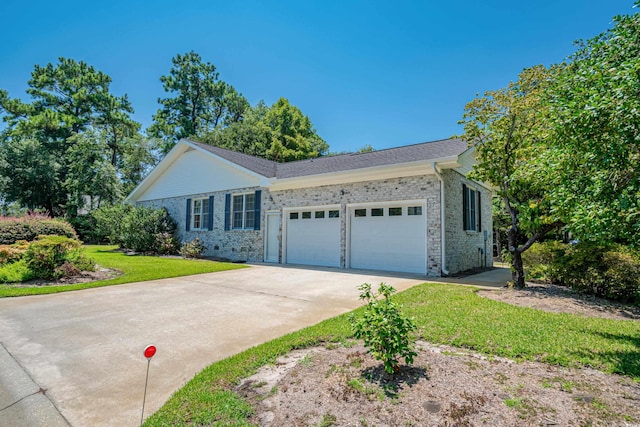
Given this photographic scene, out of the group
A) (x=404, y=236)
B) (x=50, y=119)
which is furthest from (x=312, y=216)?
(x=50, y=119)

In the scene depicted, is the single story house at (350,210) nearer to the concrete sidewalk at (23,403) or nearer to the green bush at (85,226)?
the concrete sidewalk at (23,403)

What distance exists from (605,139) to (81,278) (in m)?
11.3

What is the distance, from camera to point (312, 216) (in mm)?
12648

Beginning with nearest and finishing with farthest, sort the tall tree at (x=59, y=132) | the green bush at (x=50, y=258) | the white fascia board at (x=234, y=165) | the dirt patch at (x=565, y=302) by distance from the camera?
the dirt patch at (x=565, y=302) < the green bush at (x=50, y=258) < the white fascia board at (x=234, y=165) < the tall tree at (x=59, y=132)

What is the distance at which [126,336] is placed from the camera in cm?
431

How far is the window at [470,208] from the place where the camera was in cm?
1168

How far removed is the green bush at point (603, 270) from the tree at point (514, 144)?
82cm

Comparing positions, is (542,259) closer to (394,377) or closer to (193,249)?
(394,377)

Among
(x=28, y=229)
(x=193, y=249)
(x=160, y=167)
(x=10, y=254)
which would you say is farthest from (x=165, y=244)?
(x=10, y=254)

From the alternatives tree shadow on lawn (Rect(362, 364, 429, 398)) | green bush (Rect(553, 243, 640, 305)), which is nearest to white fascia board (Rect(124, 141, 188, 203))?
tree shadow on lawn (Rect(362, 364, 429, 398))

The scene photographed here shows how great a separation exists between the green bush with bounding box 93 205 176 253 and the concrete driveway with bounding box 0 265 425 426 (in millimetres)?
9287

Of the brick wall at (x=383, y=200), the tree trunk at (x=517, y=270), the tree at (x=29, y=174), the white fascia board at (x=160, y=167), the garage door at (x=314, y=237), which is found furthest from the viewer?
the tree at (x=29, y=174)

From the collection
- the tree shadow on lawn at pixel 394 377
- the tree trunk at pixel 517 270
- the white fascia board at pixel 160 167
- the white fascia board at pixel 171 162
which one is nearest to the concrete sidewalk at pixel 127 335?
the tree shadow on lawn at pixel 394 377

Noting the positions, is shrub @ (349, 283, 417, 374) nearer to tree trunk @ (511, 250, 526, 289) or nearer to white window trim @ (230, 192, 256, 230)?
tree trunk @ (511, 250, 526, 289)
